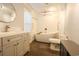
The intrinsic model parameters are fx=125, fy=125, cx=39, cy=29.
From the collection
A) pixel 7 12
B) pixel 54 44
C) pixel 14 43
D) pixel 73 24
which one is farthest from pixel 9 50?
pixel 73 24

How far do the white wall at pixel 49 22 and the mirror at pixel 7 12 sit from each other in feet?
1.45

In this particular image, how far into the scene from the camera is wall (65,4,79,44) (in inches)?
77.8

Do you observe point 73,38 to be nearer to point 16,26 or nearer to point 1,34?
point 16,26

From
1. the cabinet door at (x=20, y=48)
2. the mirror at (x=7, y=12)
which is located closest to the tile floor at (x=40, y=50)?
the cabinet door at (x=20, y=48)

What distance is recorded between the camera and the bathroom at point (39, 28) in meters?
1.91

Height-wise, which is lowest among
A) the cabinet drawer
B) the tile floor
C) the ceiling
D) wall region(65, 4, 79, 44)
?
the tile floor

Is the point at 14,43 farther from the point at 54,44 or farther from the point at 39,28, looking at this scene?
the point at 54,44

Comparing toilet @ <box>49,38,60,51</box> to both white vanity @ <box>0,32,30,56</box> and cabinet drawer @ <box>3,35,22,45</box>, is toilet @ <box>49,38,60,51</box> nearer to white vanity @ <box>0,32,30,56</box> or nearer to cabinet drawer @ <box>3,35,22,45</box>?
white vanity @ <box>0,32,30,56</box>

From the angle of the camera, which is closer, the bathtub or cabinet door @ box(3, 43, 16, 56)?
cabinet door @ box(3, 43, 16, 56)

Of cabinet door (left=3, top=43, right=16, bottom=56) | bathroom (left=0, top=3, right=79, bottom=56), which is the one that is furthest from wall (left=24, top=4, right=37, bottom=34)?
cabinet door (left=3, top=43, right=16, bottom=56)

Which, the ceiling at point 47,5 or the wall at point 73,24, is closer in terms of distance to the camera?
the ceiling at point 47,5

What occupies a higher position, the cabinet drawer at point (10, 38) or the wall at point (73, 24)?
the wall at point (73, 24)

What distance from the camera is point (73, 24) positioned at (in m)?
2.04

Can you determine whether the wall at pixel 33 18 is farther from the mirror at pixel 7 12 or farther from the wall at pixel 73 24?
the wall at pixel 73 24
